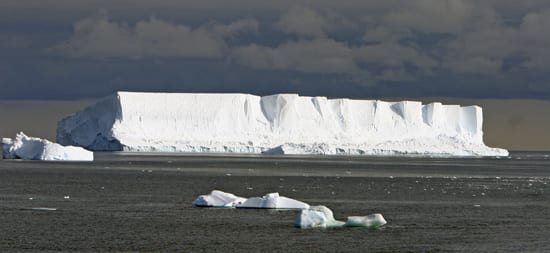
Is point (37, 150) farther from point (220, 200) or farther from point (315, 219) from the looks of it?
point (315, 219)

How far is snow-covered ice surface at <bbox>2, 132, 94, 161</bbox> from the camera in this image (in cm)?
4331

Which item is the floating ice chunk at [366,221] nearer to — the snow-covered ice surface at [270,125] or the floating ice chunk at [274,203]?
the floating ice chunk at [274,203]

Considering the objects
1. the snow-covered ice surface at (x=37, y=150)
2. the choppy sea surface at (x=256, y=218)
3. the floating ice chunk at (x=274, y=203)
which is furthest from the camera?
the snow-covered ice surface at (x=37, y=150)

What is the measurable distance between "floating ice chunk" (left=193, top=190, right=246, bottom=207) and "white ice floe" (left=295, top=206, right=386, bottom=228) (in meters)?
4.12

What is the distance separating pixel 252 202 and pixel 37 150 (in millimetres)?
25712

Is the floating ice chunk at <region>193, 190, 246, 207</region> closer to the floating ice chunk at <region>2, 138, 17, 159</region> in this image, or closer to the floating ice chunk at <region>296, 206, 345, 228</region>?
the floating ice chunk at <region>296, 206, 345, 228</region>

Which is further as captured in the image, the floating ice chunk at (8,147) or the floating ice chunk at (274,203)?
the floating ice chunk at (8,147)

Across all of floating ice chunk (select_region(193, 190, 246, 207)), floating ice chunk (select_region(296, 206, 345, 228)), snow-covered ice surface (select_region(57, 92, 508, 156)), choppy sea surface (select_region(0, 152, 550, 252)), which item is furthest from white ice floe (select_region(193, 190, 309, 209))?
snow-covered ice surface (select_region(57, 92, 508, 156))

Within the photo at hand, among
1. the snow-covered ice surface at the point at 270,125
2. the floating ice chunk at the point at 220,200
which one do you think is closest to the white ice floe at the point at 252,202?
the floating ice chunk at the point at 220,200

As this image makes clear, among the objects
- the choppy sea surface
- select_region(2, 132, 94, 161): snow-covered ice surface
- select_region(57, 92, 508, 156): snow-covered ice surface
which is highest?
select_region(57, 92, 508, 156): snow-covered ice surface

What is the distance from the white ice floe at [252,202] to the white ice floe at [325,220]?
313cm

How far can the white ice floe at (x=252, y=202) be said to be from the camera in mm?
21156

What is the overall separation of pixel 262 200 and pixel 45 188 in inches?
339

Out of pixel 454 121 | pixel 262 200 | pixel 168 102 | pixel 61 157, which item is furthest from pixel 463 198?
pixel 454 121
